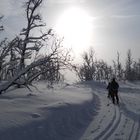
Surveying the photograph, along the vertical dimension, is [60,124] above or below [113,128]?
above

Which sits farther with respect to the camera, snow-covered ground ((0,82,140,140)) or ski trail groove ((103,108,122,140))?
ski trail groove ((103,108,122,140))

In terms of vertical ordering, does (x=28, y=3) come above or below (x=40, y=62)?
above

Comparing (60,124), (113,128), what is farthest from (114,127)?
(60,124)

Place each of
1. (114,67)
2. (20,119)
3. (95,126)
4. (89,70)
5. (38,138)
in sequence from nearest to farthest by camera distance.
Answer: (38,138)
(20,119)
(95,126)
(89,70)
(114,67)

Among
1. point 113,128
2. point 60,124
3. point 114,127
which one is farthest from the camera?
point 114,127

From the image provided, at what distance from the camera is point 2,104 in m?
15.2

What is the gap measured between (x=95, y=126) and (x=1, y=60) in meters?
8.54

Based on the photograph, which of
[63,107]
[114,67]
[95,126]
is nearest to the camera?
[95,126]

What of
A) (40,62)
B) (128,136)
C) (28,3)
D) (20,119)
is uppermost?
(28,3)

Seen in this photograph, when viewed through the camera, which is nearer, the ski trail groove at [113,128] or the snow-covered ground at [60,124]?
the snow-covered ground at [60,124]

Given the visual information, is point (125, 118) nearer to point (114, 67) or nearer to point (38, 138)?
point (38, 138)

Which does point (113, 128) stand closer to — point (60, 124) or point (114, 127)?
point (114, 127)

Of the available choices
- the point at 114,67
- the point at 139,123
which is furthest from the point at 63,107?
the point at 114,67

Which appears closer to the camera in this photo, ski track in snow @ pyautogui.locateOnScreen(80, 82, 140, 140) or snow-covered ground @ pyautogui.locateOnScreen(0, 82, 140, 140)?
snow-covered ground @ pyautogui.locateOnScreen(0, 82, 140, 140)
